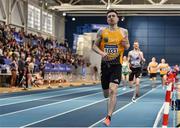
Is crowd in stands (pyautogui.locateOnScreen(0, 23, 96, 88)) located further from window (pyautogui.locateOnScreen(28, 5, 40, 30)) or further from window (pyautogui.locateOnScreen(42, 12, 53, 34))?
window (pyautogui.locateOnScreen(42, 12, 53, 34))

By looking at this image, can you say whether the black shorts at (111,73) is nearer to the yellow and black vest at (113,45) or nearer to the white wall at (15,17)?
the yellow and black vest at (113,45)

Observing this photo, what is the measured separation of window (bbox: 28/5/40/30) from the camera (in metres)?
40.4

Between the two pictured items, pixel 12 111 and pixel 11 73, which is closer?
pixel 12 111

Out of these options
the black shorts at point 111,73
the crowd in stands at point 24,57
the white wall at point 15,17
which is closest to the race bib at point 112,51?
the black shorts at point 111,73

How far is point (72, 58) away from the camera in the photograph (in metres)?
41.8

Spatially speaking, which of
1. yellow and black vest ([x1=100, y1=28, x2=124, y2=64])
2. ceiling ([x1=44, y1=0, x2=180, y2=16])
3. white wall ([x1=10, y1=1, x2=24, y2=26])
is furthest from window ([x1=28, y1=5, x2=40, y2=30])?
yellow and black vest ([x1=100, y1=28, x2=124, y2=64])

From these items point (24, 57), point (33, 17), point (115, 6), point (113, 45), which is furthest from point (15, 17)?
point (113, 45)

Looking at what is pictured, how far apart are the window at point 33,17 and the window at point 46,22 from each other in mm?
1830

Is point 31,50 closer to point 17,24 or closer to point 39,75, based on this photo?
point 39,75

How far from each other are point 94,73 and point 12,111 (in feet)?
96.8

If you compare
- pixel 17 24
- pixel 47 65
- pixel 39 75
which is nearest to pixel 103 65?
pixel 39 75

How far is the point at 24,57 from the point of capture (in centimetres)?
2566

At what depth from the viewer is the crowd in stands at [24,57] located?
24.0 meters

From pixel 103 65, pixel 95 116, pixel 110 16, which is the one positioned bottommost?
pixel 95 116
